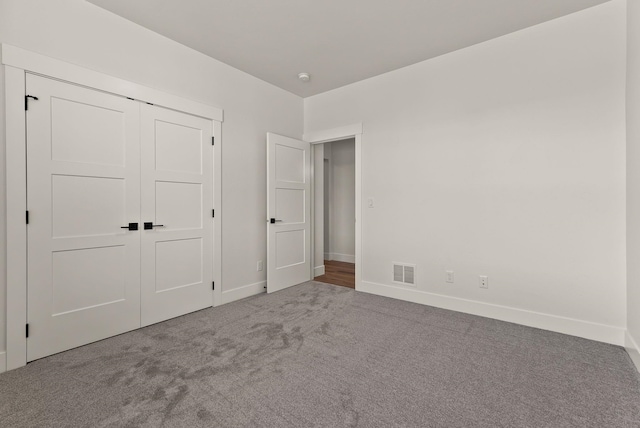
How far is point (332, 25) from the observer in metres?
2.73

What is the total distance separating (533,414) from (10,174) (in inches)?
144

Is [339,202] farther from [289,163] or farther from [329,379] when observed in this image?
[329,379]

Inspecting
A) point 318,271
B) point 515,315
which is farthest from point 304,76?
point 515,315

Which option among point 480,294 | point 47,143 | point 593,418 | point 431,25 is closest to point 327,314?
point 480,294

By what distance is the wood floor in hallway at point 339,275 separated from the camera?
4.44m

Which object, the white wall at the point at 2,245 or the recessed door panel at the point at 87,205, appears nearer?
the white wall at the point at 2,245

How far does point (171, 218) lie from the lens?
118 inches

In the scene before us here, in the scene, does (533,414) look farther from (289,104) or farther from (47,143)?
(289,104)

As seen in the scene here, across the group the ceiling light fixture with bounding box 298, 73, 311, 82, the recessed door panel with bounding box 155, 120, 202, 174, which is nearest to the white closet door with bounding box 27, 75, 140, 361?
the recessed door panel with bounding box 155, 120, 202, 174

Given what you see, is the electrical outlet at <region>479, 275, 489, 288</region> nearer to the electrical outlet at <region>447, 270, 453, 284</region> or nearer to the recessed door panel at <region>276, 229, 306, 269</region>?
the electrical outlet at <region>447, 270, 453, 284</region>

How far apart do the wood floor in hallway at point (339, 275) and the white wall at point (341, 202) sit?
14.9 inches

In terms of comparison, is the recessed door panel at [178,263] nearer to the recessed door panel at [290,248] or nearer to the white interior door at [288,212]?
the white interior door at [288,212]

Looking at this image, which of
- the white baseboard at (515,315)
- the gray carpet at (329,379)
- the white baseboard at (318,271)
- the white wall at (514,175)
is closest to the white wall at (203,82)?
the gray carpet at (329,379)

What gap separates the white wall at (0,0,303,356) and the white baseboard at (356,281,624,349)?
1.89m
